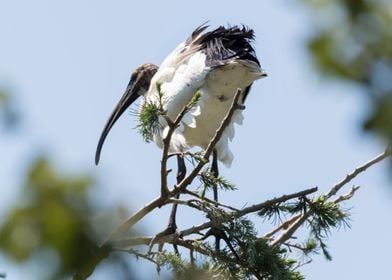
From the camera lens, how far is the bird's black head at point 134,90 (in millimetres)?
8141

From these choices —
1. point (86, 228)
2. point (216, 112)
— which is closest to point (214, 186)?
point (216, 112)

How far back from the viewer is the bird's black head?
8.14 m

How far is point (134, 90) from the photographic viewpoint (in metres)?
8.20

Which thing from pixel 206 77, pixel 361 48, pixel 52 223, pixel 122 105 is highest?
pixel 122 105

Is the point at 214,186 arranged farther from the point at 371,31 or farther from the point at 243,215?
the point at 371,31

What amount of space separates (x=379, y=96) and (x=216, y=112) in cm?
602

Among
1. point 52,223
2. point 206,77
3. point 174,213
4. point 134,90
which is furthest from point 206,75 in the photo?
point 52,223

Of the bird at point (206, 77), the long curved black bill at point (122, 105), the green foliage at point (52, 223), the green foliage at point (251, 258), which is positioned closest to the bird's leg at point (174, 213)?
the bird at point (206, 77)

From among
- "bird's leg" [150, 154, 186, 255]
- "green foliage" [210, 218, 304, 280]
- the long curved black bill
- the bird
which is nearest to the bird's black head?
the long curved black bill

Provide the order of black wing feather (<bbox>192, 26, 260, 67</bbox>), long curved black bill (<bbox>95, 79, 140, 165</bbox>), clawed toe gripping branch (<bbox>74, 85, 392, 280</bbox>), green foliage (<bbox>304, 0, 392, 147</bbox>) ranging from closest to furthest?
green foliage (<bbox>304, 0, 392, 147</bbox>) → clawed toe gripping branch (<bbox>74, 85, 392, 280</bbox>) → black wing feather (<bbox>192, 26, 260, 67</bbox>) → long curved black bill (<bbox>95, 79, 140, 165</bbox>)

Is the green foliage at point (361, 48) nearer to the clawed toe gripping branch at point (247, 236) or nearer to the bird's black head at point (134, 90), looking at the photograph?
the clawed toe gripping branch at point (247, 236)

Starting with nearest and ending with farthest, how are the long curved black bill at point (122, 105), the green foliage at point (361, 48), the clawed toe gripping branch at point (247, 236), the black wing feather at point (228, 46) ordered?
the green foliage at point (361, 48)
the clawed toe gripping branch at point (247, 236)
the black wing feather at point (228, 46)
the long curved black bill at point (122, 105)

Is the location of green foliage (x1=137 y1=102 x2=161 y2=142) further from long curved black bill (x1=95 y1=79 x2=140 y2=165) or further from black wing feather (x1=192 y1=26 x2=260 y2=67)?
long curved black bill (x1=95 y1=79 x2=140 y2=165)

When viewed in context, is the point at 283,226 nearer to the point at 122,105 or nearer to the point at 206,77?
the point at 206,77
